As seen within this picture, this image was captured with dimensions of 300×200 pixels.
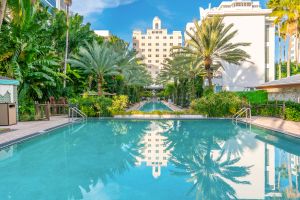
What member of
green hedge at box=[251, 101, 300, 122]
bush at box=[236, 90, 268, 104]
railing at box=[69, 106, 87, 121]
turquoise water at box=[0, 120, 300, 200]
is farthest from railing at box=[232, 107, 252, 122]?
railing at box=[69, 106, 87, 121]

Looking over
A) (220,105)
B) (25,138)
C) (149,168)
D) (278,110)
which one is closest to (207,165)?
(149,168)

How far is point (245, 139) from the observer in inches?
565

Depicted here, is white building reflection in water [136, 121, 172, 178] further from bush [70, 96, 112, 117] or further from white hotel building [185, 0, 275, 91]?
white hotel building [185, 0, 275, 91]

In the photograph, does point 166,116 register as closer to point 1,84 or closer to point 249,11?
point 1,84

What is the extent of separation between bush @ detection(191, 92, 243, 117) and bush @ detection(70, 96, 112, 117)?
8.60 meters

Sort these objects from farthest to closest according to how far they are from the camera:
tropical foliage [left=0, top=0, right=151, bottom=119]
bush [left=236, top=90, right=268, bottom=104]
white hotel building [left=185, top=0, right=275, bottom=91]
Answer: white hotel building [left=185, top=0, right=275, bottom=91] → bush [left=236, top=90, right=268, bottom=104] → tropical foliage [left=0, top=0, right=151, bottom=119]

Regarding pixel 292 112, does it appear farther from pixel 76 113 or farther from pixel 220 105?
pixel 76 113

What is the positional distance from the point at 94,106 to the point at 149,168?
1710cm

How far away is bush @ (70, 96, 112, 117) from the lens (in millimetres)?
24781

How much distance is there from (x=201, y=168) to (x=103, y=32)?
107 m

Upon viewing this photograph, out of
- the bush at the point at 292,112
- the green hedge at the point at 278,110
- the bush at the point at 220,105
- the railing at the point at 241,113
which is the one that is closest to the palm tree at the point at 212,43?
the bush at the point at 220,105

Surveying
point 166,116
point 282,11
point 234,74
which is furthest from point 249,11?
point 166,116

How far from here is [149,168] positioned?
28.7 ft

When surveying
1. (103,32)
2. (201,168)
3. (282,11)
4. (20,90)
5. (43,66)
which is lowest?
(201,168)
